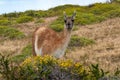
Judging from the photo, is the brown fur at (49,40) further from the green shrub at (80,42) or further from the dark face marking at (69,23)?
the green shrub at (80,42)

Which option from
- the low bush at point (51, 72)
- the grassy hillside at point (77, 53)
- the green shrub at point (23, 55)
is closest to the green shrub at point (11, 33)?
the grassy hillside at point (77, 53)

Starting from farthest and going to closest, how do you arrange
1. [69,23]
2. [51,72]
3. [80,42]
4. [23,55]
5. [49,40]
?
[80,42], [23,55], [69,23], [49,40], [51,72]

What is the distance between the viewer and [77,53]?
1588 cm

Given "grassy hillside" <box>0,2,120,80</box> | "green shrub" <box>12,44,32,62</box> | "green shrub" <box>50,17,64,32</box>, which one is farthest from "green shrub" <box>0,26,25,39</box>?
"green shrub" <box>12,44,32,62</box>

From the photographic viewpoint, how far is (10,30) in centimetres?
2506

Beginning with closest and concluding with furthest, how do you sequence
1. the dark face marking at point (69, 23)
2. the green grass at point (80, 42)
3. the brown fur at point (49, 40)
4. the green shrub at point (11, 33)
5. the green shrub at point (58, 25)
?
the brown fur at point (49, 40) < the dark face marking at point (69, 23) < the green grass at point (80, 42) < the green shrub at point (11, 33) < the green shrub at point (58, 25)

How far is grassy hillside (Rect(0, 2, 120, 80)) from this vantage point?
8.39 meters

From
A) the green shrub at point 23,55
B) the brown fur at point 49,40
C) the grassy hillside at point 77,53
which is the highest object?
the brown fur at point 49,40

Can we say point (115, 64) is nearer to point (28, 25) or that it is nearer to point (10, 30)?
point (10, 30)

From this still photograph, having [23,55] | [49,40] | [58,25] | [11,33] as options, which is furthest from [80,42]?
[49,40]

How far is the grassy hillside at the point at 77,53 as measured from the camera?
8.39 m

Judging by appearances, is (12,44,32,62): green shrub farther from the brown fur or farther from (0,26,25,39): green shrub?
(0,26,25,39): green shrub

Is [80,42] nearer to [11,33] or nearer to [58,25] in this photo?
[11,33]

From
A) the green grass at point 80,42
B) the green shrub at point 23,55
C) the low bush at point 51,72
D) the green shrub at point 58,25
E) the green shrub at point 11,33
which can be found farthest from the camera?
the green shrub at point 58,25
